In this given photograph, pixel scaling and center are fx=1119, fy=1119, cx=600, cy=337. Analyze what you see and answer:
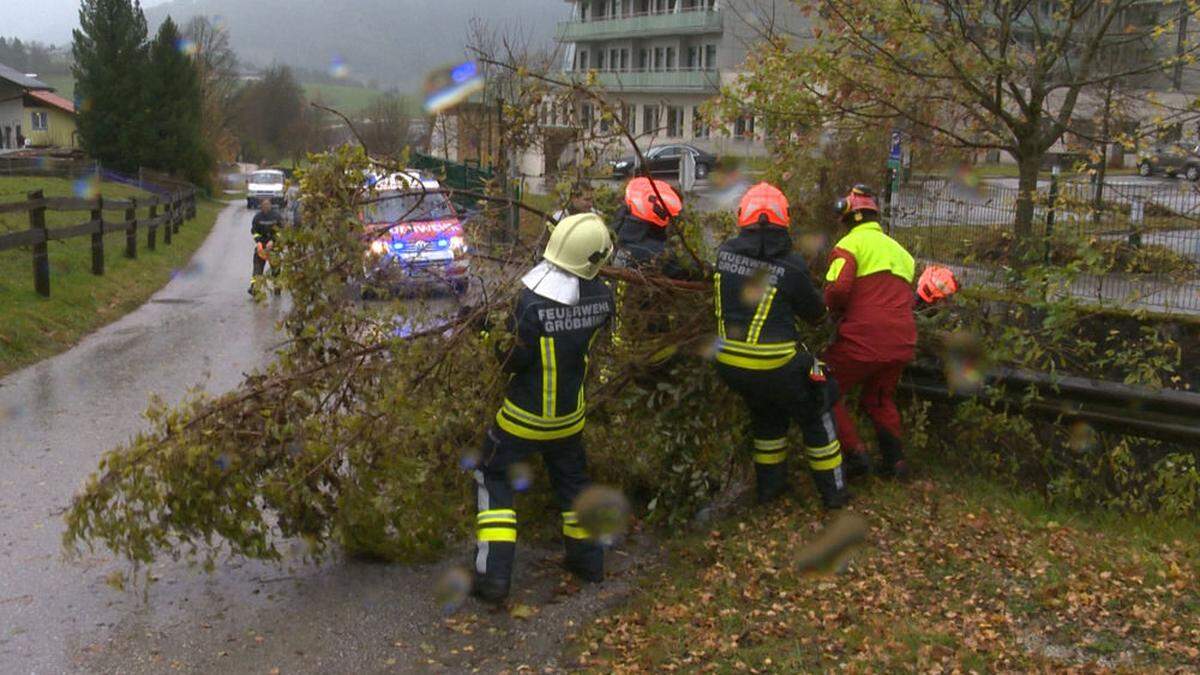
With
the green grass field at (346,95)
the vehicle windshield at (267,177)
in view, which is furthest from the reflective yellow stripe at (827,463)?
the vehicle windshield at (267,177)

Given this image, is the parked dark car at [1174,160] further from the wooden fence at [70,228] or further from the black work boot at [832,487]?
the wooden fence at [70,228]

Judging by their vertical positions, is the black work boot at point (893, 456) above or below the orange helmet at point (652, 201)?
below

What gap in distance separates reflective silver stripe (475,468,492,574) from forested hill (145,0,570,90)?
6.57 meters

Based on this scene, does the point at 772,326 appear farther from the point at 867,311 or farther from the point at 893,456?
the point at 893,456

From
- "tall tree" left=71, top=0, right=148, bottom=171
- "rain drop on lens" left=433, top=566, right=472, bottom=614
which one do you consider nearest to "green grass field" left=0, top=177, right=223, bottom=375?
A: "rain drop on lens" left=433, top=566, right=472, bottom=614

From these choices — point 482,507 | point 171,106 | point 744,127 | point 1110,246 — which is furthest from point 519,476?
point 171,106

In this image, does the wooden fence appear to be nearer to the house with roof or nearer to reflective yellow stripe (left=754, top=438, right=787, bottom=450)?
reflective yellow stripe (left=754, top=438, right=787, bottom=450)

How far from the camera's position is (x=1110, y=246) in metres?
8.17

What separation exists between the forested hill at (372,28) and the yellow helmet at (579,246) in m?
6.14

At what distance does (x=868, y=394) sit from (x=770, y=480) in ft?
2.57

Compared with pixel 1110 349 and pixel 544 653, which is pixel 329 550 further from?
pixel 1110 349

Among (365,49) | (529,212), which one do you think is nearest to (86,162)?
(365,49)

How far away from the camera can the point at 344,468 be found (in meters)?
5.86

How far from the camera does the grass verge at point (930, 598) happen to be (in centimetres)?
462
